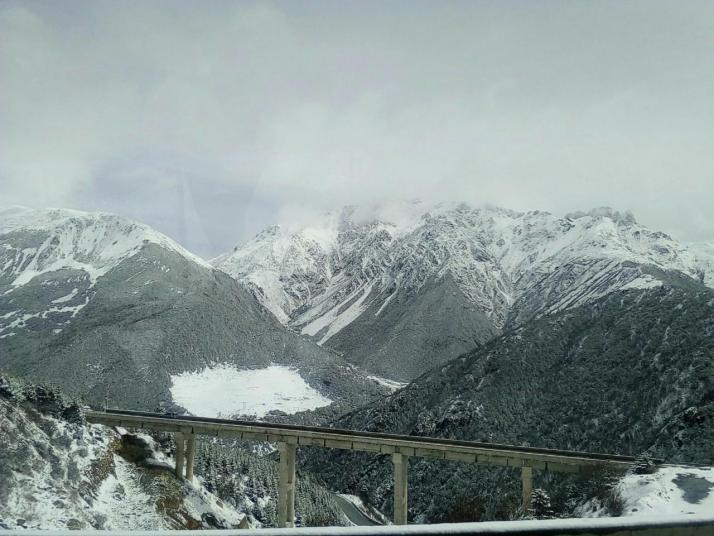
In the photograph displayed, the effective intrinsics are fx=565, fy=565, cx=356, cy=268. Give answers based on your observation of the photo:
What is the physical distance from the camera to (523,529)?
239 inches

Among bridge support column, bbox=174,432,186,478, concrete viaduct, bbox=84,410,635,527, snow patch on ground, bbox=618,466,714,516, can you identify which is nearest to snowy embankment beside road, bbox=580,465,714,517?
snow patch on ground, bbox=618,466,714,516

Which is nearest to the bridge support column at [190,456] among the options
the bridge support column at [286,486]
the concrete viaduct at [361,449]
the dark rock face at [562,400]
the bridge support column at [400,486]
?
the concrete viaduct at [361,449]

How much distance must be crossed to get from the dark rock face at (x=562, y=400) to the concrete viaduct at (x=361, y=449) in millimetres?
4270

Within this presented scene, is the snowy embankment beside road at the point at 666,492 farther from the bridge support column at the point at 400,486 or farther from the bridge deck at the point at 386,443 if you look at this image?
the bridge support column at the point at 400,486

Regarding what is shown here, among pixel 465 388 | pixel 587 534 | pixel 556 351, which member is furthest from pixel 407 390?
pixel 587 534

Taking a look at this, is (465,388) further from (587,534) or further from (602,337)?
(587,534)

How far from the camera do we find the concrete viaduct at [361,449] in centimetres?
5134

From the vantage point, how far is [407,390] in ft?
465

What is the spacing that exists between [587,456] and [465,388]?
220 ft

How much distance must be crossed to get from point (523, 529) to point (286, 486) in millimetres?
57013

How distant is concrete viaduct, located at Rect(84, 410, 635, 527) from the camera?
51.3 meters

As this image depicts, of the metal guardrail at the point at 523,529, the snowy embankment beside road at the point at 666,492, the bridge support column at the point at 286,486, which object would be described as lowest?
the bridge support column at the point at 286,486

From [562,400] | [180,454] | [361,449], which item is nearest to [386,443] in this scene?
[361,449]

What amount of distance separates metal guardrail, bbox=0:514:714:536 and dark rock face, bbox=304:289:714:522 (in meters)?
42.6
